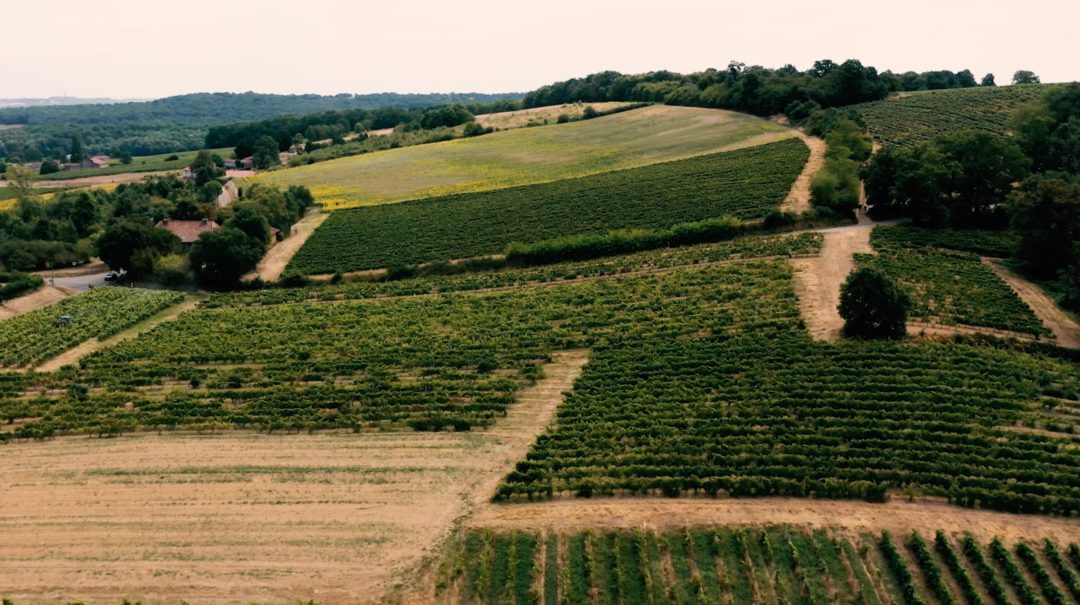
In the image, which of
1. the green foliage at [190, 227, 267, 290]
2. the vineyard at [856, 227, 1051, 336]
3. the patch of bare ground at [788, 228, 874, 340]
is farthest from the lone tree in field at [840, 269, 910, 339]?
the green foliage at [190, 227, 267, 290]

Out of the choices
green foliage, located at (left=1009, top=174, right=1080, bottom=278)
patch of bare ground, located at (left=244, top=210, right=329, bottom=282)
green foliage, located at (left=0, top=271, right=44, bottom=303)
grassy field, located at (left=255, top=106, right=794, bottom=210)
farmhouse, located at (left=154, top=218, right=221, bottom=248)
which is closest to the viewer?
green foliage, located at (left=1009, top=174, right=1080, bottom=278)

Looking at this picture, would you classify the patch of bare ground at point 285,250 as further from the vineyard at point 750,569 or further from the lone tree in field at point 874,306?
the lone tree in field at point 874,306

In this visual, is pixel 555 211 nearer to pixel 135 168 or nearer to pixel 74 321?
pixel 74 321

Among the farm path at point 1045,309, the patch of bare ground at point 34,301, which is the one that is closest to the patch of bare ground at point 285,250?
the patch of bare ground at point 34,301

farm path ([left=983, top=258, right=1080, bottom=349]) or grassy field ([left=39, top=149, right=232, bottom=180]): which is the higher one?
grassy field ([left=39, top=149, right=232, bottom=180])

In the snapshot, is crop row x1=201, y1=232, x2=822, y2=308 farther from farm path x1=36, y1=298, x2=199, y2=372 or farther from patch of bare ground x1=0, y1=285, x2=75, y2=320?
patch of bare ground x1=0, y1=285, x2=75, y2=320

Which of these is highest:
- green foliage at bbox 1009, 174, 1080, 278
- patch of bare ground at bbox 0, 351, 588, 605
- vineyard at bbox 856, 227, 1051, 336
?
green foliage at bbox 1009, 174, 1080, 278
